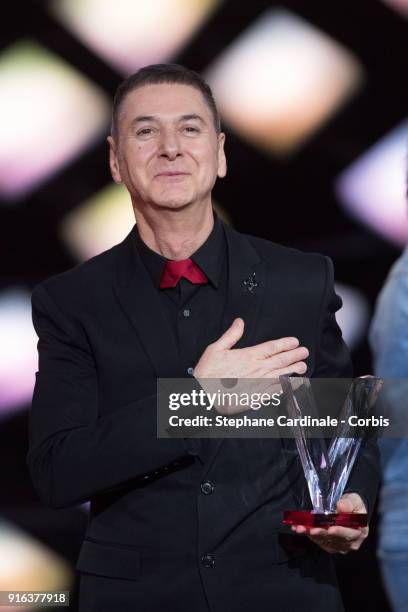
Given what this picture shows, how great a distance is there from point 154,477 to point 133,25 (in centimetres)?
108

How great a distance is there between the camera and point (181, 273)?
69.5 inches

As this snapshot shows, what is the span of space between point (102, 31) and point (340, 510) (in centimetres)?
122

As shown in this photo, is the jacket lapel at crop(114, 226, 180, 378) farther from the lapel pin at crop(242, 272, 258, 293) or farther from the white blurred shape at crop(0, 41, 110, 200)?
the white blurred shape at crop(0, 41, 110, 200)

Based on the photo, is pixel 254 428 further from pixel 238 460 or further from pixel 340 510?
pixel 340 510

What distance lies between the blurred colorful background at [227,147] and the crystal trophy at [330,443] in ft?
2.11

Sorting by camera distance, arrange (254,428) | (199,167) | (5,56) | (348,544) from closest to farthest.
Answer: (348,544) < (254,428) < (199,167) < (5,56)

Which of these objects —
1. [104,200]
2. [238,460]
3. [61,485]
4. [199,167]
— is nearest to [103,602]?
[61,485]

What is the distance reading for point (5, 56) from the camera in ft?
7.58

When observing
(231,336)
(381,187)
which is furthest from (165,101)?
(381,187)

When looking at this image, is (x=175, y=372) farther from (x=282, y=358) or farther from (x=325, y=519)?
(x=325, y=519)

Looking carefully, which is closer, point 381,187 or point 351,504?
point 351,504

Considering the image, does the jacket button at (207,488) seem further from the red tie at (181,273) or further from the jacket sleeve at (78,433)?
the red tie at (181,273)

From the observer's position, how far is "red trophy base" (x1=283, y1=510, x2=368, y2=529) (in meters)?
1.53

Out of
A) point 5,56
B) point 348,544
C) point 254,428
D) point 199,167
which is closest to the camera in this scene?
point 348,544
